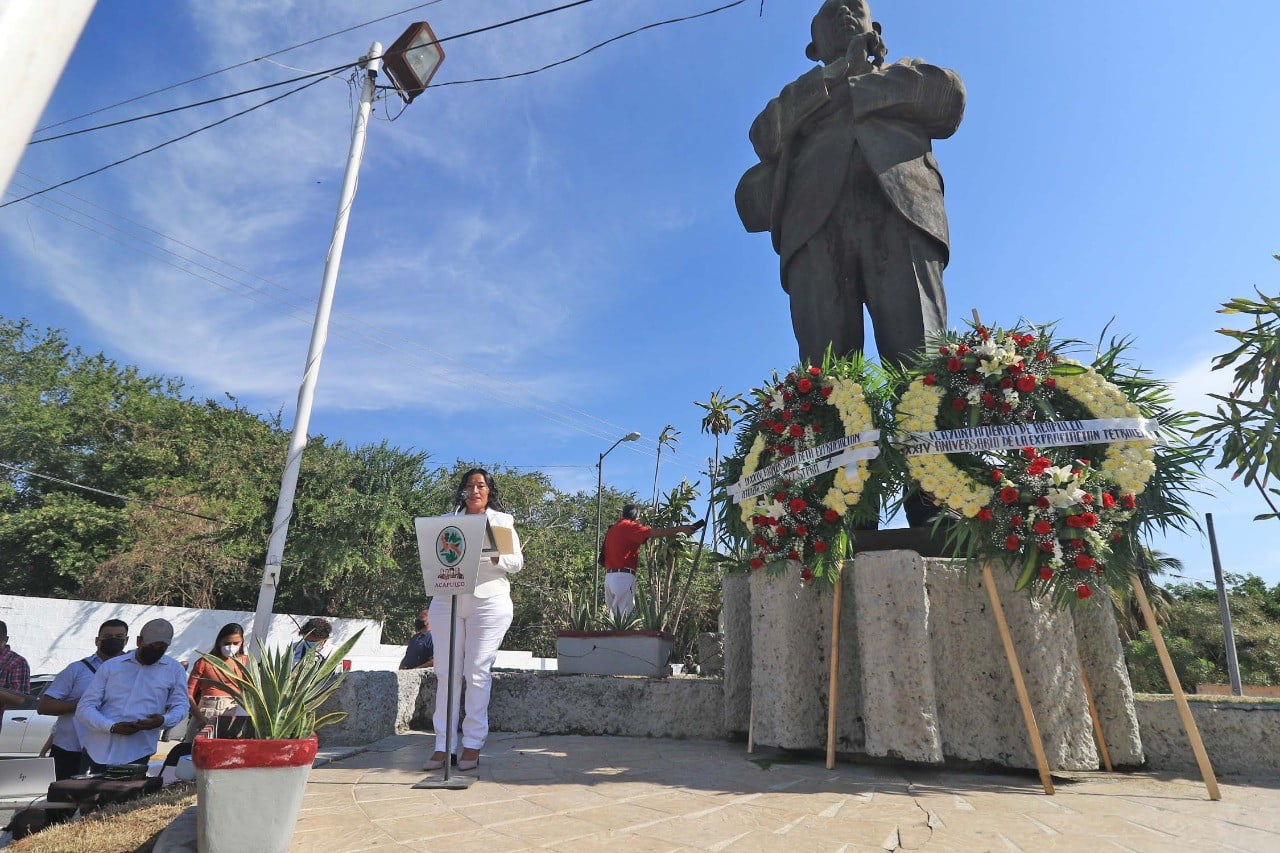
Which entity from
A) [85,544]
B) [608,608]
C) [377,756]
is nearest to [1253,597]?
[608,608]

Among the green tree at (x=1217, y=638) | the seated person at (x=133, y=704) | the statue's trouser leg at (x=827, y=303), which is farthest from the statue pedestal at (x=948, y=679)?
the green tree at (x=1217, y=638)

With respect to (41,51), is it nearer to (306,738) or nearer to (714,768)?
(306,738)

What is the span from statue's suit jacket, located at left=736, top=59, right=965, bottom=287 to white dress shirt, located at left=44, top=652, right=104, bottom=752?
6.36m

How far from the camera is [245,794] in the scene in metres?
2.71

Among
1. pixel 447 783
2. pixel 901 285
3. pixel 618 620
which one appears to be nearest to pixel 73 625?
pixel 618 620

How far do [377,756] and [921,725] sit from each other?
3.41 metres

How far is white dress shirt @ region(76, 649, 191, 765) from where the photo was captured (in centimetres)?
485

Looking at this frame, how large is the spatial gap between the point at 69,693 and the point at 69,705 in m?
0.21

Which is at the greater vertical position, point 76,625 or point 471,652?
point 471,652

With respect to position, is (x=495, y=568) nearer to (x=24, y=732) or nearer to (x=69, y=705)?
(x=69, y=705)

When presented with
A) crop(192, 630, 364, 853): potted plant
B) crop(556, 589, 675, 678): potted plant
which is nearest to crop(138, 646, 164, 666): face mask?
crop(192, 630, 364, 853): potted plant

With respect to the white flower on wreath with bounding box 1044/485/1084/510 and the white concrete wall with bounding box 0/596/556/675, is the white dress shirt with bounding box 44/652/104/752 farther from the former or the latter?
the white concrete wall with bounding box 0/596/556/675

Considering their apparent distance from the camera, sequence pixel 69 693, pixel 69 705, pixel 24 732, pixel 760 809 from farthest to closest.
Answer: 1. pixel 24 732
2. pixel 69 693
3. pixel 69 705
4. pixel 760 809

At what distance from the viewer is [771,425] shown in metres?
5.27
